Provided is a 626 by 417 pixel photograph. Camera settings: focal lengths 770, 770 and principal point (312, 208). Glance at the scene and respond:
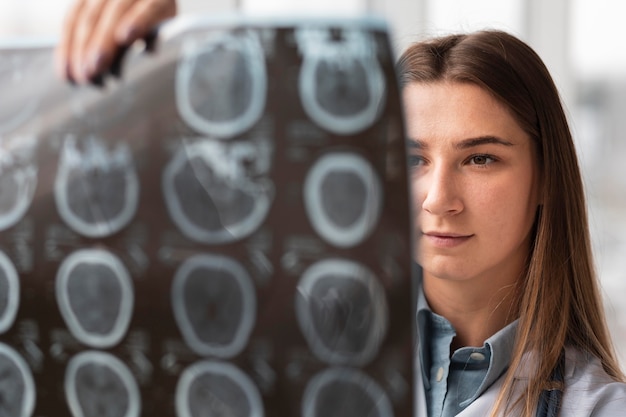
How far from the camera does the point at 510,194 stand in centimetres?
91

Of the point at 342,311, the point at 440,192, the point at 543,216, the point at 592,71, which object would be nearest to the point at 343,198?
the point at 342,311

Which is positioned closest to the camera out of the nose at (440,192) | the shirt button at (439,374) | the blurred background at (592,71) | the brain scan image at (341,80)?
the brain scan image at (341,80)

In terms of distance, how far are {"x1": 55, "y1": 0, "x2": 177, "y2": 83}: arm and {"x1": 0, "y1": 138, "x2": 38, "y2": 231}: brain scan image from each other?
0.20 ft

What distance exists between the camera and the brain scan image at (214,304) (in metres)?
0.50

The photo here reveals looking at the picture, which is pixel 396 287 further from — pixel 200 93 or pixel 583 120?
pixel 583 120

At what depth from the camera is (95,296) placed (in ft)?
1.72

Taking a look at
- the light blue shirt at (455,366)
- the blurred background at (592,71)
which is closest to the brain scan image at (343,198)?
the light blue shirt at (455,366)

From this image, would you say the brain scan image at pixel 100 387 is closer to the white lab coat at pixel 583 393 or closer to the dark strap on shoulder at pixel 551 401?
the white lab coat at pixel 583 393

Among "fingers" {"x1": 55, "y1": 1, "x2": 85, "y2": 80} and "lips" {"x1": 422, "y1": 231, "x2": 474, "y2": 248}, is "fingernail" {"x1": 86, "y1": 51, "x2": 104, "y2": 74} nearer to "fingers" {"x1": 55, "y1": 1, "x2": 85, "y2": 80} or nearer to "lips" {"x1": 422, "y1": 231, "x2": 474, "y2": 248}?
"fingers" {"x1": 55, "y1": 1, "x2": 85, "y2": 80}

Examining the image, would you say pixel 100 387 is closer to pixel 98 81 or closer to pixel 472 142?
pixel 98 81

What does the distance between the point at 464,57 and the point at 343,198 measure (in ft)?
1.72

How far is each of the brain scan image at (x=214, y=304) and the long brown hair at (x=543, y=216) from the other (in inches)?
20.5

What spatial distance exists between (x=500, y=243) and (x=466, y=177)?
0.31 feet

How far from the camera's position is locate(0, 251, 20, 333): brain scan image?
1.75ft
